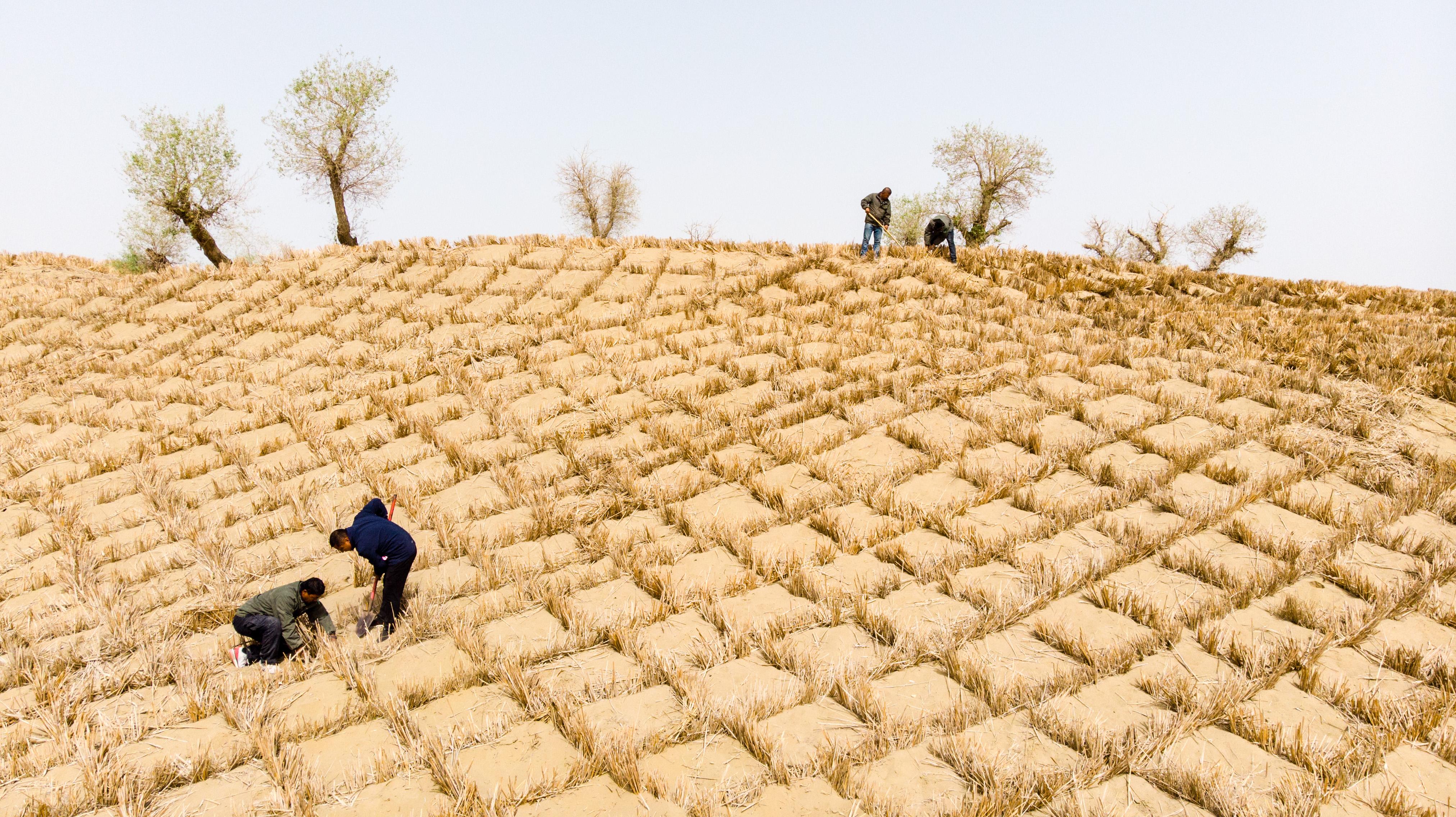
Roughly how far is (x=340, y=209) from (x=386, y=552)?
2569 centimetres

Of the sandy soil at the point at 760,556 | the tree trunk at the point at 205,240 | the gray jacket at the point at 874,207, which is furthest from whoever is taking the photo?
the tree trunk at the point at 205,240

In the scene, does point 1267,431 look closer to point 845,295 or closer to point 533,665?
point 845,295

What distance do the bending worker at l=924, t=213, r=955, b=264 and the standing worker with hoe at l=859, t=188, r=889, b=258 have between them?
82cm

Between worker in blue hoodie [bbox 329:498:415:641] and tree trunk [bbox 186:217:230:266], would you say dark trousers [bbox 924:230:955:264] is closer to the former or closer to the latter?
worker in blue hoodie [bbox 329:498:415:641]

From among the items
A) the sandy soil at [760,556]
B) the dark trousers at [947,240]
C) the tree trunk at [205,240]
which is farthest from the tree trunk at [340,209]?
the dark trousers at [947,240]

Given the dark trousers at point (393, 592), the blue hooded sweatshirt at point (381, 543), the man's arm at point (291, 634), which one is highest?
the blue hooded sweatshirt at point (381, 543)

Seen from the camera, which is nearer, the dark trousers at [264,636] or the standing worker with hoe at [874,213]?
the dark trousers at [264,636]

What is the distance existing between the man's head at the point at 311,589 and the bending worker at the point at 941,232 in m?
11.0

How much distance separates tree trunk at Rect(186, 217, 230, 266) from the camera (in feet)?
80.2

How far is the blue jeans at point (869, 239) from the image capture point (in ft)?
43.1

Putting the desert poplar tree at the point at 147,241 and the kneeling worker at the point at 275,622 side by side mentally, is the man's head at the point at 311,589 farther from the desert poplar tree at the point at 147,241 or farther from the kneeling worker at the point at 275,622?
the desert poplar tree at the point at 147,241

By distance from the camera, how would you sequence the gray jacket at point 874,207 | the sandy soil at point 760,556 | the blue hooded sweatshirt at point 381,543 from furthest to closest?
the gray jacket at point 874,207 < the blue hooded sweatshirt at point 381,543 < the sandy soil at point 760,556

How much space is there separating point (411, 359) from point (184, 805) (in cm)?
723

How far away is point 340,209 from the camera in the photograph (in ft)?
88.7
